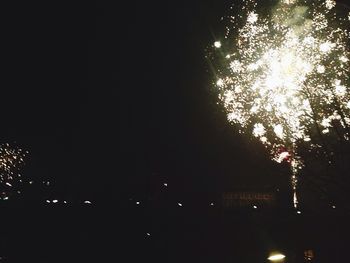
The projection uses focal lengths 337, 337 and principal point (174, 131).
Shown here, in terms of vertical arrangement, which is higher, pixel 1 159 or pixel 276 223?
pixel 1 159

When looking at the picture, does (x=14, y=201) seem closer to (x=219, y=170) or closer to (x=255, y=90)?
(x=255, y=90)

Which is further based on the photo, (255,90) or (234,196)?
(234,196)

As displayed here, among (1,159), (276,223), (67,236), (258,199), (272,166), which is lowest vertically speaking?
(67,236)

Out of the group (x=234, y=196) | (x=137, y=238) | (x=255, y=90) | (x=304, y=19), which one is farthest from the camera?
(x=234, y=196)

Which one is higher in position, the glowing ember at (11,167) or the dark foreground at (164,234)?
the glowing ember at (11,167)

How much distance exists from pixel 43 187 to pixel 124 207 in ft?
45.3

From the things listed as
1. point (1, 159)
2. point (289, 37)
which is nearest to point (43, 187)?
point (1, 159)

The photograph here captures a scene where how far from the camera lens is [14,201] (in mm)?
14828

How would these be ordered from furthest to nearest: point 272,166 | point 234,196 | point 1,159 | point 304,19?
1. point 1,159
2. point 234,196
3. point 272,166
4. point 304,19

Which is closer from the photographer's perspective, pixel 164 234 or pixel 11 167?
pixel 164 234

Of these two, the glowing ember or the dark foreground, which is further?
the glowing ember

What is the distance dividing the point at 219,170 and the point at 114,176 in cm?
782

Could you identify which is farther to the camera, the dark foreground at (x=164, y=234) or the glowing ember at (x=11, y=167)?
the glowing ember at (x=11, y=167)

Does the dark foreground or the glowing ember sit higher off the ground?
the glowing ember
